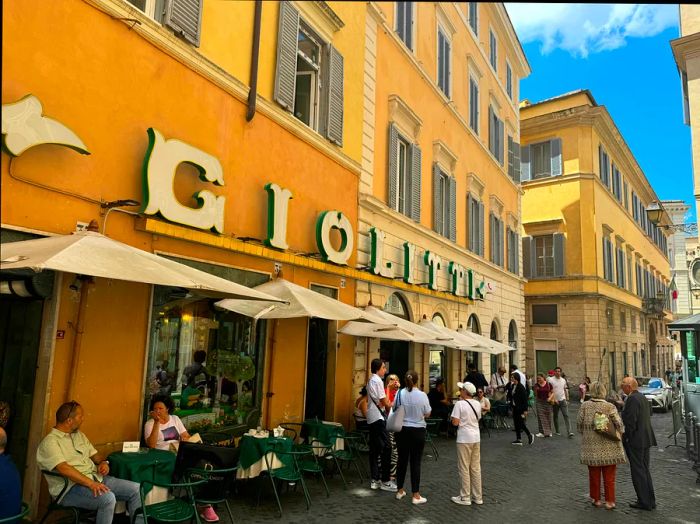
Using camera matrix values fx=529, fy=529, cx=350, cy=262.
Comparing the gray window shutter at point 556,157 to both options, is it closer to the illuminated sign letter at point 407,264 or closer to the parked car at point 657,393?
the parked car at point 657,393

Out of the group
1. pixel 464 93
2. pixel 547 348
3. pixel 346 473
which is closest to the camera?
pixel 346 473

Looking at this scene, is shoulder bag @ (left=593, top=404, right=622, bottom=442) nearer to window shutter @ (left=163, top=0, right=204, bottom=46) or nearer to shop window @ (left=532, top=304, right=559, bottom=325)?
window shutter @ (left=163, top=0, right=204, bottom=46)

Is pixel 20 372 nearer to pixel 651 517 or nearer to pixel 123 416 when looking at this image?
pixel 123 416

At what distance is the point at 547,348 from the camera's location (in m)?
25.6

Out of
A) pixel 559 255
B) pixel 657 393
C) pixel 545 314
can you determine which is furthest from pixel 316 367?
pixel 559 255

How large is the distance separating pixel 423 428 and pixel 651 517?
2.86 meters

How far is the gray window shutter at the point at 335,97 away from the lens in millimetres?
9453

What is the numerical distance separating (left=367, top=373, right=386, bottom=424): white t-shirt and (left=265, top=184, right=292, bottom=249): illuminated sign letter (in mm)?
2432

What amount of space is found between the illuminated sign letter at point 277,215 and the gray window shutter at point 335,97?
1.98 meters

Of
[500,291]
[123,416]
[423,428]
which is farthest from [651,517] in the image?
[500,291]

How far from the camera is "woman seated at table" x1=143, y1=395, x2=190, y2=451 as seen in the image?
212 inches

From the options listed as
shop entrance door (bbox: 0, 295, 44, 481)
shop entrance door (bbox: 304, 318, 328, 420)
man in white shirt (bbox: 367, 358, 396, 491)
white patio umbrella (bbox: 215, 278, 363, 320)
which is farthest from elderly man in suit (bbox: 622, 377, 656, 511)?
shop entrance door (bbox: 0, 295, 44, 481)

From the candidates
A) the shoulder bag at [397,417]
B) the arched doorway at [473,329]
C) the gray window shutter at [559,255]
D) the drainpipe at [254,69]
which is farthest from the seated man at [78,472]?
the gray window shutter at [559,255]

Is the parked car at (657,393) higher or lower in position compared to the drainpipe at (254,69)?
lower
